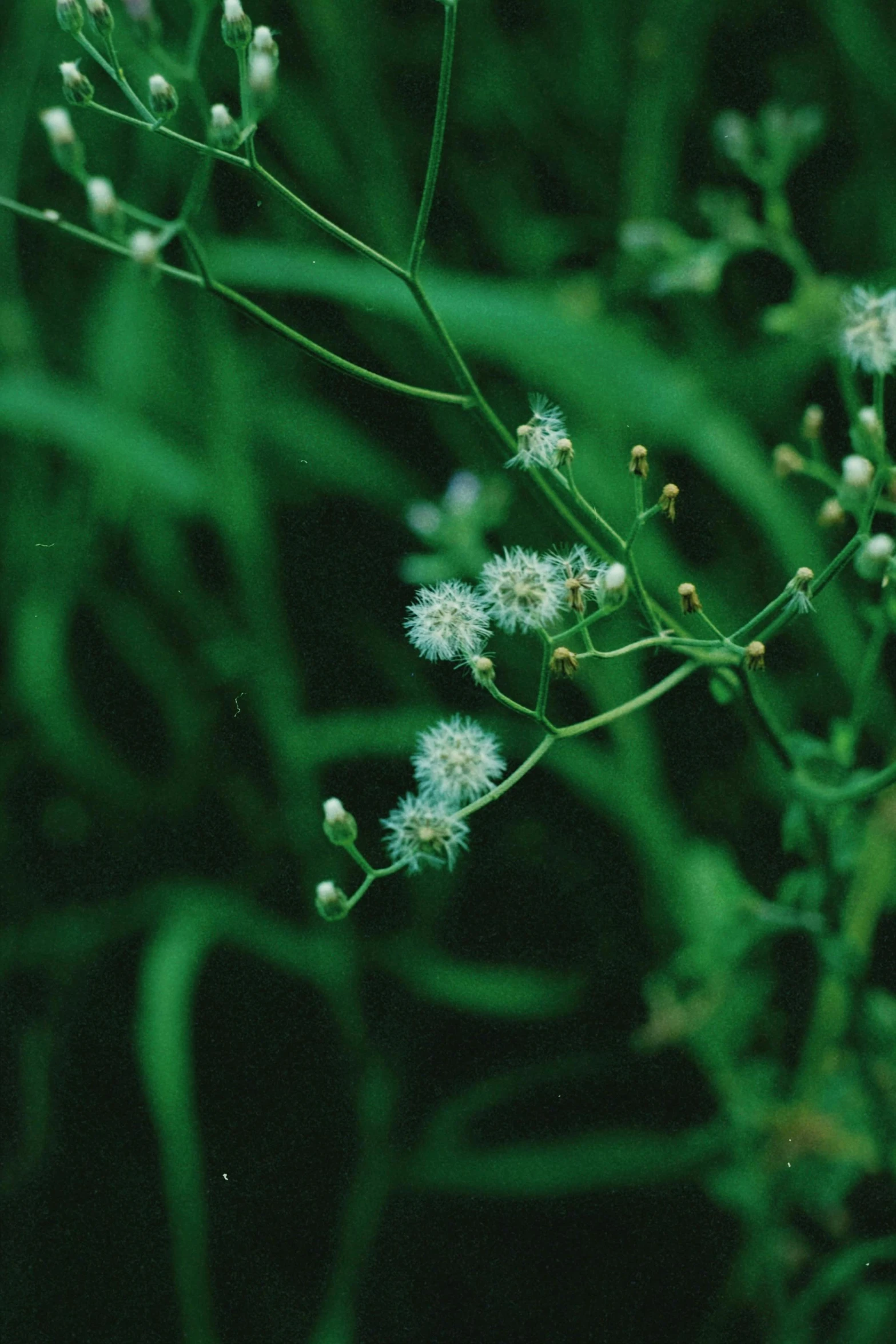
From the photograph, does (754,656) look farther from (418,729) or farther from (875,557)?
(418,729)

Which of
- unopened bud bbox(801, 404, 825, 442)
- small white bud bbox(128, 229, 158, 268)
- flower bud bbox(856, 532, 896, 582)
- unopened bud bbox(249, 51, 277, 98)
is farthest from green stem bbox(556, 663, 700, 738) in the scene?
unopened bud bbox(249, 51, 277, 98)

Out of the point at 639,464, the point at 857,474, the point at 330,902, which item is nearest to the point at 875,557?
the point at 857,474

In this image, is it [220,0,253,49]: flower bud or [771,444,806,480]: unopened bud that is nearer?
[220,0,253,49]: flower bud

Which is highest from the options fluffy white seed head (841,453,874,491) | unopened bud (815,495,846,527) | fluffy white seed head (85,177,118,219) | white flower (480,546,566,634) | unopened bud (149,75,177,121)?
unopened bud (149,75,177,121)

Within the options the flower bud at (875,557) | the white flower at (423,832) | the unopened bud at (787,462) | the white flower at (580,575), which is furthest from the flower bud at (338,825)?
the unopened bud at (787,462)

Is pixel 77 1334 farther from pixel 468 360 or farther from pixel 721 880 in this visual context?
pixel 468 360

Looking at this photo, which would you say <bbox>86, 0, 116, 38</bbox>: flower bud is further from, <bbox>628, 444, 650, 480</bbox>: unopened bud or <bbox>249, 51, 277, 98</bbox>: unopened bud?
<bbox>628, 444, 650, 480</bbox>: unopened bud

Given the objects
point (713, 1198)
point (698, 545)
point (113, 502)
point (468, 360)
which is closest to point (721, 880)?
point (713, 1198)
